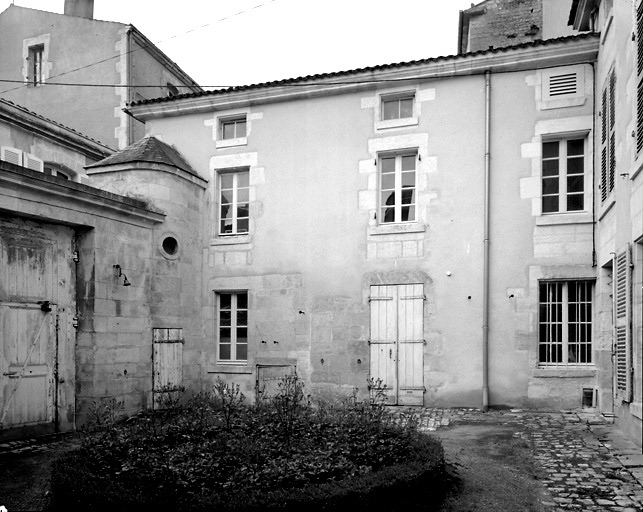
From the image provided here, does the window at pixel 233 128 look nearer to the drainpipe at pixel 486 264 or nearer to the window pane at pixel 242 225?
the window pane at pixel 242 225

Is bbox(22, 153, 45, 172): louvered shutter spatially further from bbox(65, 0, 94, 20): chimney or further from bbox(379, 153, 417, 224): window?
bbox(379, 153, 417, 224): window

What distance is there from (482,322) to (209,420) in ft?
17.3

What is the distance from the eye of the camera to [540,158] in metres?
10.6

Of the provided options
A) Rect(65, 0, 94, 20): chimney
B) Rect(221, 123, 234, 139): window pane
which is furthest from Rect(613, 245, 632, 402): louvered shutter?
Rect(65, 0, 94, 20): chimney

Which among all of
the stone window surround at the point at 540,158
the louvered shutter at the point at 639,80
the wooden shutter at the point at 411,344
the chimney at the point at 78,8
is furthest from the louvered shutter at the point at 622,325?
the chimney at the point at 78,8

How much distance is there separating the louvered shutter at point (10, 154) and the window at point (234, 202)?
13.8ft

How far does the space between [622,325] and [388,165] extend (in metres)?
5.19

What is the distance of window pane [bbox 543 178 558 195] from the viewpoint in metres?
10.6

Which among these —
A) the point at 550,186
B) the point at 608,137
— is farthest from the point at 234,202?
the point at 608,137

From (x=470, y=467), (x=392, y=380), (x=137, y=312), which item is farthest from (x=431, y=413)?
(x=137, y=312)

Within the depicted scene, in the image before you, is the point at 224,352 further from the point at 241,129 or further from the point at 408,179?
the point at 408,179

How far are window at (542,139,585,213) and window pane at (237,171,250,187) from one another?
569cm

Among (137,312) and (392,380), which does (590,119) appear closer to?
(392,380)

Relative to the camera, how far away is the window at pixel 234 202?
12453 mm
